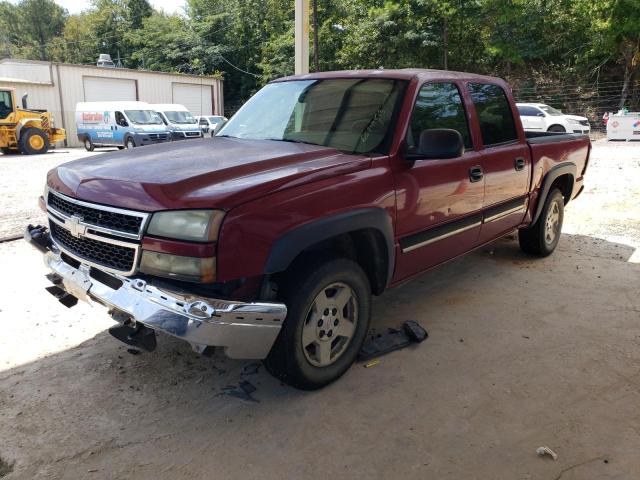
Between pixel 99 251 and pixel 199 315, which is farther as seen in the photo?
pixel 99 251

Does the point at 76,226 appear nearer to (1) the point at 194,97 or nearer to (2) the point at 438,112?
(2) the point at 438,112

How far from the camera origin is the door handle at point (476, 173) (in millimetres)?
3994

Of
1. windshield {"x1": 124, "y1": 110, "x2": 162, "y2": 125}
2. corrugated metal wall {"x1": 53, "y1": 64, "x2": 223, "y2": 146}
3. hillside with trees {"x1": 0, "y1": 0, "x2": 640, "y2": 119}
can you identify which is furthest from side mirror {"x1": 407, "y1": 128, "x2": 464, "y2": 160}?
corrugated metal wall {"x1": 53, "y1": 64, "x2": 223, "y2": 146}

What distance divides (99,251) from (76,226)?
0.69 ft

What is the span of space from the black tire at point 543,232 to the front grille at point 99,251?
4352 mm

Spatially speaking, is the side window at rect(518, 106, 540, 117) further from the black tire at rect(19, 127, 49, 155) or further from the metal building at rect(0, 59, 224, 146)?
the metal building at rect(0, 59, 224, 146)

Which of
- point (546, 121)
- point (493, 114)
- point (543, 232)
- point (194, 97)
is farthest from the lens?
point (194, 97)

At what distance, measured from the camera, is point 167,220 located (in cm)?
247

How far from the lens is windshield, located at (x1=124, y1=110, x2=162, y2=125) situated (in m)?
22.8

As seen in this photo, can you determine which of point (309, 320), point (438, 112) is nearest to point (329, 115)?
point (438, 112)

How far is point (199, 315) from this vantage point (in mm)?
2434

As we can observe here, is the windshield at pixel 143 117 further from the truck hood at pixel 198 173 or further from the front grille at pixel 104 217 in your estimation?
the front grille at pixel 104 217

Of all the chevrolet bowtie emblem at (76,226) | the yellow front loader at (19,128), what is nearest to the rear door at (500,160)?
the chevrolet bowtie emblem at (76,226)

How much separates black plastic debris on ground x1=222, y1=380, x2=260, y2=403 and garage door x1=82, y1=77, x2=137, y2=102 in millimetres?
30725
